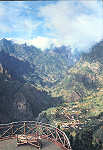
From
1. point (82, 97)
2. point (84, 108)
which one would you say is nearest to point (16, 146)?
point (84, 108)

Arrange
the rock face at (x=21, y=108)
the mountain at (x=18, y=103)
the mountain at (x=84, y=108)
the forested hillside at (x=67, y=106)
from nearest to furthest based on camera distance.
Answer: the mountain at (x=84, y=108) → the forested hillside at (x=67, y=106) → the mountain at (x=18, y=103) → the rock face at (x=21, y=108)

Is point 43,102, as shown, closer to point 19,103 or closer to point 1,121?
point 19,103

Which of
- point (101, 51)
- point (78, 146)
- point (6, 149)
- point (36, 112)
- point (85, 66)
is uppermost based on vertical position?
point (101, 51)

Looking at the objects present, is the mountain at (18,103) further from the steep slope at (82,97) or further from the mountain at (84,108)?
the steep slope at (82,97)

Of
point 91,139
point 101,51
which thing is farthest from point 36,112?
point 101,51

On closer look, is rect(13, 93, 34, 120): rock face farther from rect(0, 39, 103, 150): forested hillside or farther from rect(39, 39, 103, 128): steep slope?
rect(39, 39, 103, 128): steep slope

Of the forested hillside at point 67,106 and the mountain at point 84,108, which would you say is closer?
the mountain at point 84,108

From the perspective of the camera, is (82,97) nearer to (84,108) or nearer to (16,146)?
(84,108)

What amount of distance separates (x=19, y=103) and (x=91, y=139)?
64367 mm

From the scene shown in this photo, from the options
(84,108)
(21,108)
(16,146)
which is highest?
(16,146)

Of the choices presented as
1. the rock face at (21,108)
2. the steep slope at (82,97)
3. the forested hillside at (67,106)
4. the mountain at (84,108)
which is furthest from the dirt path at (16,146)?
the rock face at (21,108)

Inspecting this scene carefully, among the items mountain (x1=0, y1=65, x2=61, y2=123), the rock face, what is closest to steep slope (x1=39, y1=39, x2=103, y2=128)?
mountain (x1=0, y1=65, x2=61, y2=123)

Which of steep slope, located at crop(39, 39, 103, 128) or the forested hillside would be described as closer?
the forested hillside

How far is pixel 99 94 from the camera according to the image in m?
133
